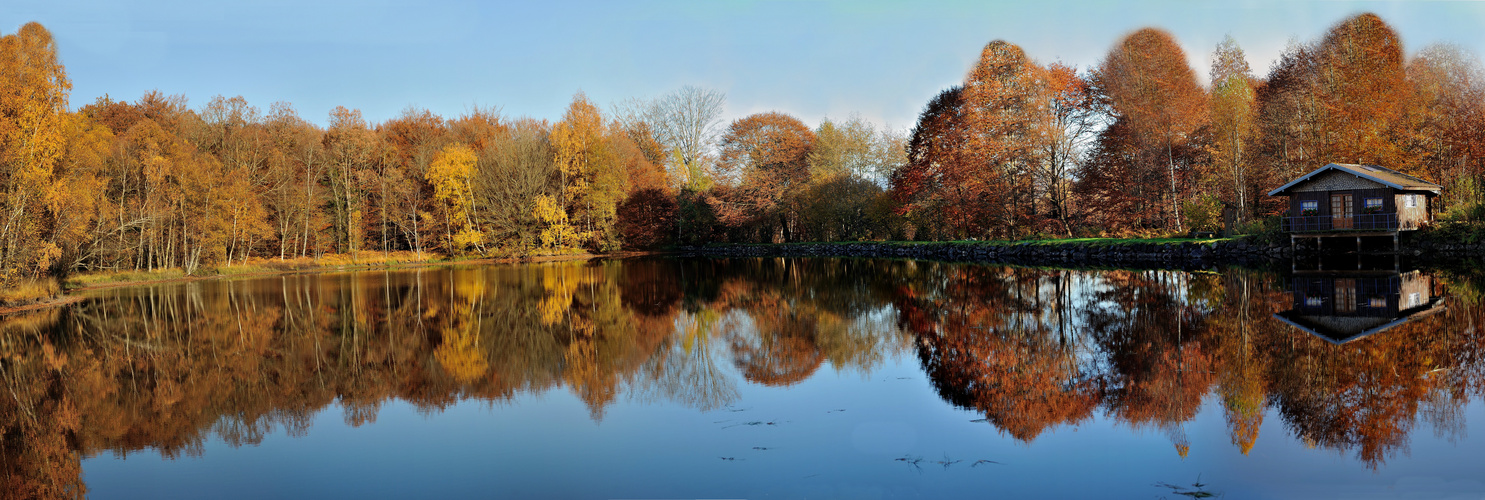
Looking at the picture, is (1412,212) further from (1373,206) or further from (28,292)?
(28,292)

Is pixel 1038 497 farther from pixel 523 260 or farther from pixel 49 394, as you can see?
pixel 523 260

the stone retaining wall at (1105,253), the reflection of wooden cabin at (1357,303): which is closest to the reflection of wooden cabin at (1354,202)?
the stone retaining wall at (1105,253)

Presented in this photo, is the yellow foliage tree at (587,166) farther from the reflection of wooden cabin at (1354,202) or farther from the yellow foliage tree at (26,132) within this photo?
the reflection of wooden cabin at (1354,202)

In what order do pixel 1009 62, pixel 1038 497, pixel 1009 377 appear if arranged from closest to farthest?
pixel 1038 497 → pixel 1009 377 → pixel 1009 62

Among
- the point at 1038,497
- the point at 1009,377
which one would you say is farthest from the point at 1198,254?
the point at 1038,497

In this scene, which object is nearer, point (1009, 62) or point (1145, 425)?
point (1145, 425)

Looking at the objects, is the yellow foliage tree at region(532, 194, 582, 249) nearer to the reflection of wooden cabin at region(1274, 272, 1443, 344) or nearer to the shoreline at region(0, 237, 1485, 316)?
the shoreline at region(0, 237, 1485, 316)

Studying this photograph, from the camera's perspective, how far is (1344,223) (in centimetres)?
2378

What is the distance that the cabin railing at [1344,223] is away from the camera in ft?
75.7

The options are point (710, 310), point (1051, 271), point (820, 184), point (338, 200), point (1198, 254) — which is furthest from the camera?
point (820, 184)

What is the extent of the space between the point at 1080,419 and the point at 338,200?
4230 cm

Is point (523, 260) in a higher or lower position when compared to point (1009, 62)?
lower

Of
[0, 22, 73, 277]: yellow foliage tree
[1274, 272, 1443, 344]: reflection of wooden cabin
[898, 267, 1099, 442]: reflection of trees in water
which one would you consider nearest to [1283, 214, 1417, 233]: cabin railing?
[1274, 272, 1443, 344]: reflection of wooden cabin

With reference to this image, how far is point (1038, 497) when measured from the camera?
4.50m
